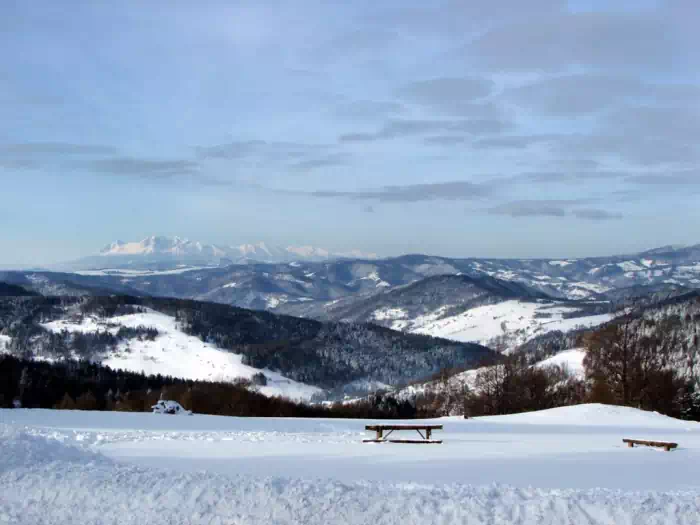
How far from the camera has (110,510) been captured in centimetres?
1338

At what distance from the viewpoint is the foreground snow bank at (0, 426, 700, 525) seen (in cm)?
1281

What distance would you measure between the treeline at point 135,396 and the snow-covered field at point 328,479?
2221 cm

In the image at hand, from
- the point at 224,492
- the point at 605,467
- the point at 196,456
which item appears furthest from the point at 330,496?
the point at 605,467

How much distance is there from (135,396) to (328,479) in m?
114

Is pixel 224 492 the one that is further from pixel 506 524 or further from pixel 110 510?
pixel 506 524

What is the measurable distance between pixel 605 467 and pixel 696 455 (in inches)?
191

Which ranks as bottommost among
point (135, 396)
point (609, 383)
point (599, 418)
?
point (135, 396)

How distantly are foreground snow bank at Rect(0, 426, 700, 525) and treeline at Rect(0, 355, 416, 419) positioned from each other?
28536mm

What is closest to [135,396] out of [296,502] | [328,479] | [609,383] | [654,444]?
[609,383]

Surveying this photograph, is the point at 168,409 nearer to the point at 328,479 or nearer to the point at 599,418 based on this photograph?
the point at 328,479

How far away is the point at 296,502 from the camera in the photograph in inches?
527

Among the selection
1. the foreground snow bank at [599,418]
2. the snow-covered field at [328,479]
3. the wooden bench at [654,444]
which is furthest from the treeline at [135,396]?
the wooden bench at [654,444]

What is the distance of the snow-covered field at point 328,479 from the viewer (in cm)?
1299

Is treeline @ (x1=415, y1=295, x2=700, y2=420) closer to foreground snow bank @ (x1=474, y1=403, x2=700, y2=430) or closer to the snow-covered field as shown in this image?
foreground snow bank @ (x1=474, y1=403, x2=700, y2=430)
